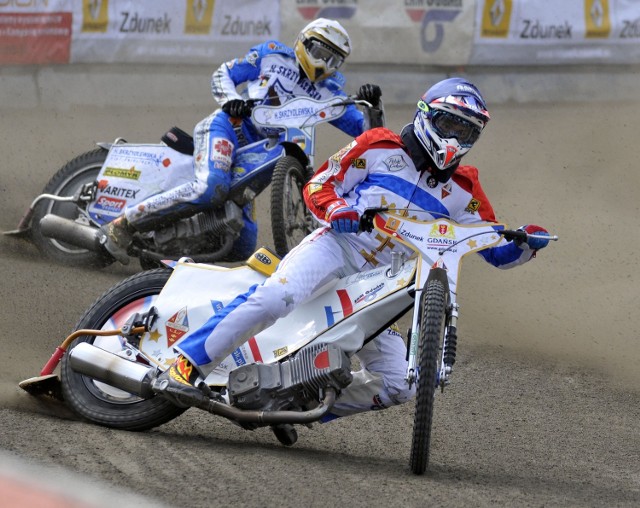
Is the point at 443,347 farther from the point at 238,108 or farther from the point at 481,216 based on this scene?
the point at 238,108

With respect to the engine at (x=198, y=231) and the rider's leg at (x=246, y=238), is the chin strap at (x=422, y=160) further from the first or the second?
the rider's leg at (x=246, y=238)

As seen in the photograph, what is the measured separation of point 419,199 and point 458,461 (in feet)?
4.46

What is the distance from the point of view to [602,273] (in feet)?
35.9

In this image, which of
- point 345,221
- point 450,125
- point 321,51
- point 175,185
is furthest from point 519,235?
point 175,185

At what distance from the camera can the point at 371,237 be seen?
20.4 feet

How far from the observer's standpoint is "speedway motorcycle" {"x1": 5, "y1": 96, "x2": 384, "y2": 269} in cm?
923

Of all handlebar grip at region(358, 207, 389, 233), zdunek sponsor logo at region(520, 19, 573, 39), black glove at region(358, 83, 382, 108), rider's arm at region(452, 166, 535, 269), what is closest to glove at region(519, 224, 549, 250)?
rider's arm at region(452, 166, 535, 269)

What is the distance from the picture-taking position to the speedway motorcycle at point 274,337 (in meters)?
5.70

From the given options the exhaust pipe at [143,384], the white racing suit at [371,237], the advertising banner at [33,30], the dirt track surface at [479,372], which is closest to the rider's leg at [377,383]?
the white racing suit at [371,237]

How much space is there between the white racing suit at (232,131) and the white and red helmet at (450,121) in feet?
11.6

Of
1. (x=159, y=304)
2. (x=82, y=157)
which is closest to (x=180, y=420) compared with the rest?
(x=159, y=304)

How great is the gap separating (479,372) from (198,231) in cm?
→ 269

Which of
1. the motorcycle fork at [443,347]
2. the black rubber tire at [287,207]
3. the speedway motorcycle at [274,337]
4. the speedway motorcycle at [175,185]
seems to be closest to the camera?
the motorcycle fork at [443,347]

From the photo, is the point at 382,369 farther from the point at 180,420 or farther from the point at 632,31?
the point at 632,31
